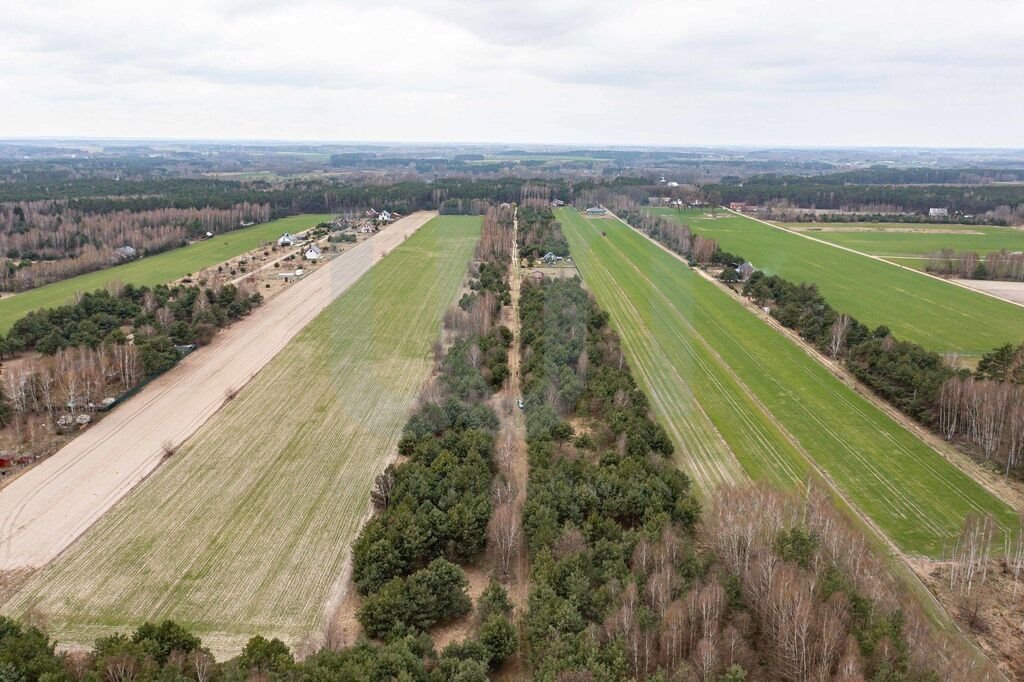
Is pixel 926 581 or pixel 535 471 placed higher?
pixel 535 471

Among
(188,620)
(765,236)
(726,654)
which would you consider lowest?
(188,620)

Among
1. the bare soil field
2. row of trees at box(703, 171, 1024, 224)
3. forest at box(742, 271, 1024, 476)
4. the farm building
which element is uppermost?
row of trees at box(703, 171, 1024, 224)

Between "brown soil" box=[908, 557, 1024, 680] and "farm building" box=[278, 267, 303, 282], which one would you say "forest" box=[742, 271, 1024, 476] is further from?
"farm building" box=[278, 267, 303, 282]

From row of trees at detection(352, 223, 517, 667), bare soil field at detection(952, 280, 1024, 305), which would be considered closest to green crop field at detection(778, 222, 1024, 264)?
bare soil field at detection(952, 280, 1024, 305)

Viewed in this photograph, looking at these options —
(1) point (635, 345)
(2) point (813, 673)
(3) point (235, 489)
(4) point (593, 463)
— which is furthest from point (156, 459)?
(1) point (635, 345)

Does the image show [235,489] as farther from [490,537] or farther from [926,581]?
[926,581]

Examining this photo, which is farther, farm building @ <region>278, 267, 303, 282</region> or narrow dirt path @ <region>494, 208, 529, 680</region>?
farm building @ <region>278, 267, 303, 282</region>

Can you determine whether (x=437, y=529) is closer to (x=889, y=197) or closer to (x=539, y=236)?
(x=539, y=236)
